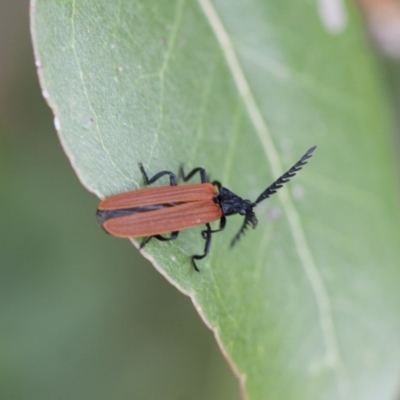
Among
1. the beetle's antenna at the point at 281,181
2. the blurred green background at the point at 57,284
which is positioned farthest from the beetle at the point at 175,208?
the blurred green background at the point at 57,284

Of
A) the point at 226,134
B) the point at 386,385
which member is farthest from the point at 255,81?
the point at 386,385

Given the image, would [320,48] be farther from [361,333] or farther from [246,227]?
[361,333]

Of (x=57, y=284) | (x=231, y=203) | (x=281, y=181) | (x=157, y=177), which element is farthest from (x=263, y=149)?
(x=57, y=284)

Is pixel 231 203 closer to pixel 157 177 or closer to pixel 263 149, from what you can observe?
pixel 263 149

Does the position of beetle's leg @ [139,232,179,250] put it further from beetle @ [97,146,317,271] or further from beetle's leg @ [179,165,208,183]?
beetle's leg @ [179,165,208,183]

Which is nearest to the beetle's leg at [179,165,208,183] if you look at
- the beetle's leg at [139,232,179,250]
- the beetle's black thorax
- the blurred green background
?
the beetle's black thorax

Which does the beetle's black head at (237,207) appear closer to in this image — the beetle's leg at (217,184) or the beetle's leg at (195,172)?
the beetle's leg at (217,184)
